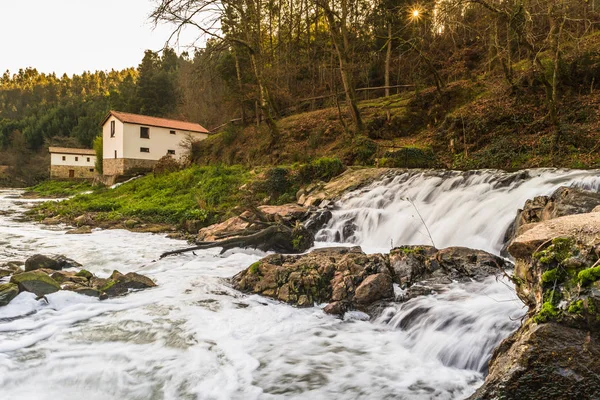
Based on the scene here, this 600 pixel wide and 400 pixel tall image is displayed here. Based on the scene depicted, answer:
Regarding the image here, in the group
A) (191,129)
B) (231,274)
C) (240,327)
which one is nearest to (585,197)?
(240,327)

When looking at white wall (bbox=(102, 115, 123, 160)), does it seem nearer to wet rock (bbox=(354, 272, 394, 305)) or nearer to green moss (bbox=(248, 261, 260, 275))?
green moss (bbox=(248, 261, 260, 275))

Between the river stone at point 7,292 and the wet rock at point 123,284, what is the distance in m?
1.17

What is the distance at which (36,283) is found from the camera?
6.26 metres

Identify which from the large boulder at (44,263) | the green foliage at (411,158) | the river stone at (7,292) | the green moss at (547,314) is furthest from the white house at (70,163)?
the green moss at (547,314)

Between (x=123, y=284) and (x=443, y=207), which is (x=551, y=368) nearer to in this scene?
(x=123, y=284)

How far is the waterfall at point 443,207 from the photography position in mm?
8070

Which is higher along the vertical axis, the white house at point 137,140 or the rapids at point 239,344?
the white house at point 137,140

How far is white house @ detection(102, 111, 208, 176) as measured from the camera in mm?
33125

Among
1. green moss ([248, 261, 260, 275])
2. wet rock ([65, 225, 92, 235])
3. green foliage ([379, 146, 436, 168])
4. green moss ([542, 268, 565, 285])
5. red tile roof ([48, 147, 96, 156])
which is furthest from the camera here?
red tile roof ([48, 147, 96, 156])

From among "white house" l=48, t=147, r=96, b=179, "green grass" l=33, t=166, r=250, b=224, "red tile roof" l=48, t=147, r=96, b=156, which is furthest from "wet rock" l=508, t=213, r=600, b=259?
"red tile roof" l=48, t=147, r=96, b=156

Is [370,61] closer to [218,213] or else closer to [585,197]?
[218,213]

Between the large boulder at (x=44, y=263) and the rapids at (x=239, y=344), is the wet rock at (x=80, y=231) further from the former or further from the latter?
the rapids at (x=239, y=344)

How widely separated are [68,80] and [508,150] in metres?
140

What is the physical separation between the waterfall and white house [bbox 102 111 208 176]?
24021 millimetres
